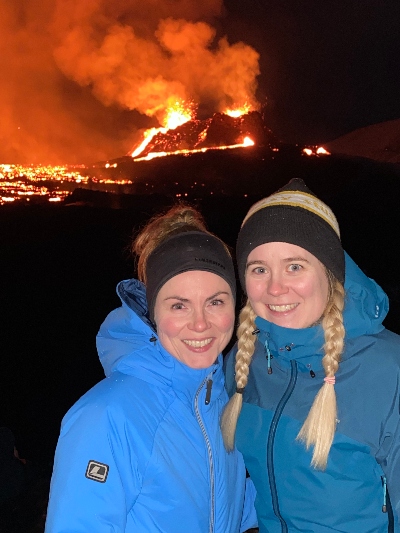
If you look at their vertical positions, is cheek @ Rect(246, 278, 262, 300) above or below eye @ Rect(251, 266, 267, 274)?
below

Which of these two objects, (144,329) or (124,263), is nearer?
(144,329)

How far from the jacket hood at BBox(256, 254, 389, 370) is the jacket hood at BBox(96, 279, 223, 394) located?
473 millimetres

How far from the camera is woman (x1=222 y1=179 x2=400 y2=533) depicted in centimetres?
240

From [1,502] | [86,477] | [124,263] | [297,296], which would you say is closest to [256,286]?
[297,296]

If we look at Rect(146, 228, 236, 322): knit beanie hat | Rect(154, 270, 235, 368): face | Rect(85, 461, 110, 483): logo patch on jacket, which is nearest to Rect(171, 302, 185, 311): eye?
Rect(154, 270, 235, 368): face

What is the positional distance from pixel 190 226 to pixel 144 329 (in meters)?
0.95

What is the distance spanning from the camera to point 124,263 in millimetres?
14766

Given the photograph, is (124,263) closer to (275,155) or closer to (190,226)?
(190,226)

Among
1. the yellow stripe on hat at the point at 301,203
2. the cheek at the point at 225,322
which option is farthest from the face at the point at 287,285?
the yellow stripe on hat at the point at 301,203

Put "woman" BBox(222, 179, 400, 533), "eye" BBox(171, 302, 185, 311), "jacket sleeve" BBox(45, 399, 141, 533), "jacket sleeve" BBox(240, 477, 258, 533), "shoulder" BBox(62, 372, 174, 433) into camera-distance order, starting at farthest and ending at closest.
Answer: "jacket sleeve" BBox(240, 477, 258, 533) → "eye" BBox(171, 302, 185, 311) → "woman" BBox(222, 179, 400, 533) → "shoulder" BBox(62, 372, 174, 433) → "jacket sleeve" BBox(45, 399, 141, 533)

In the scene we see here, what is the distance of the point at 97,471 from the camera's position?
6.33ft

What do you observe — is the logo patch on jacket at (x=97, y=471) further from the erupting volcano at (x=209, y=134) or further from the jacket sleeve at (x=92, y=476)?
the erupting volcano at (x=209, y=134)

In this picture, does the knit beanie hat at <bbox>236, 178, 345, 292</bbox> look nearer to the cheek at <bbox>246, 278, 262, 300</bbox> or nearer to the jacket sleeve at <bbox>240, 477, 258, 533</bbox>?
the cheek at <bbox>246, 278, 262, 300</bbox>

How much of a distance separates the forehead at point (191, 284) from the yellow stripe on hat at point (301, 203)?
66 centimetres
